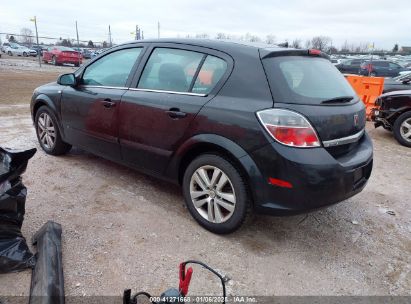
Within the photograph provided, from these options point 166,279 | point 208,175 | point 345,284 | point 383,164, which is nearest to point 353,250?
point 345,284

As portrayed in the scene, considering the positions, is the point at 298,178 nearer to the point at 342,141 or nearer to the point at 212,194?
the point at 342,141

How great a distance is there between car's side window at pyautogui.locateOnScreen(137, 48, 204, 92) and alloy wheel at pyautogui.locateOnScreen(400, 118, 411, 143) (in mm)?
5359

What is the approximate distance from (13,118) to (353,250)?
22.4 ft

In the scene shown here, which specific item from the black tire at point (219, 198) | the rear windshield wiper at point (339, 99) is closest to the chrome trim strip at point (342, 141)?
the rear windshield wiper at point (339, 99)

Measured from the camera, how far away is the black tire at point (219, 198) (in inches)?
116

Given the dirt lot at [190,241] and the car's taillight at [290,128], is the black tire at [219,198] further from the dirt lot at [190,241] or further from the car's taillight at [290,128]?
the car's taillight at [290,128]

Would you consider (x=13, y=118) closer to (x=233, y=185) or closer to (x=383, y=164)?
(x=233, y=185)

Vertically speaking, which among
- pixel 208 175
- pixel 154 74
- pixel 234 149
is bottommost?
pixel 208 175

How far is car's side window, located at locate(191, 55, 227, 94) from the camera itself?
3121 millimetres

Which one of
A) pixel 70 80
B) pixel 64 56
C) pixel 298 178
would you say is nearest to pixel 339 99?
pixel 298 178

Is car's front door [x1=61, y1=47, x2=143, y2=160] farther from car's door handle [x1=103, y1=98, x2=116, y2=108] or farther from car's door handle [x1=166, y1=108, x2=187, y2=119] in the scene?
car's door handle [x1=166, y1=108, x2=187, y2=119]

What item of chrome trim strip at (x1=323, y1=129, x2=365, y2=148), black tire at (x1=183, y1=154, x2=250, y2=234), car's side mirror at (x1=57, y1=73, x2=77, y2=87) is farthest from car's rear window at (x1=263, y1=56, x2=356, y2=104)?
car's side mirror at (x1=57, y1=73, x2=77, y2=87)

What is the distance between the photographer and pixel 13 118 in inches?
287

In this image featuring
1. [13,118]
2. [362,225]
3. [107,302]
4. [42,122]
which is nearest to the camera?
[107,302]
